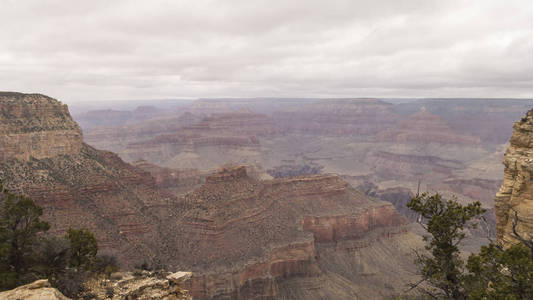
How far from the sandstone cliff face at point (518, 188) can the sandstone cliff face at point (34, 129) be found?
2593 inches

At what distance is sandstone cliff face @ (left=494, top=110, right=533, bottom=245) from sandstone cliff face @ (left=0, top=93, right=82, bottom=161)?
65867 mm

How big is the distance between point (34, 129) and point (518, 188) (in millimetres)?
69039

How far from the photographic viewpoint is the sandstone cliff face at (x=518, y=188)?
19.9 metres

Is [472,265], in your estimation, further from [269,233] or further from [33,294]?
[269,233]

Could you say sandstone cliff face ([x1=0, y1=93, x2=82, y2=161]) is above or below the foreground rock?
above

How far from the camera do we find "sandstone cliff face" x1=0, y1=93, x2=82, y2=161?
53375 millimetres

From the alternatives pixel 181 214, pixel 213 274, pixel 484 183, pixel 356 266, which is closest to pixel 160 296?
pixel 213 274

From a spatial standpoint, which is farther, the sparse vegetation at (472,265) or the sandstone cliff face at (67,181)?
the sandstone cliff face at (67,181)

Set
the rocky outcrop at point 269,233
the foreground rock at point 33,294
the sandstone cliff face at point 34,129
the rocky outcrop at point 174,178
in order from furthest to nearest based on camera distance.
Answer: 1. the rocky outcrop at point 174,178
2. the sandstone cliff face at point 34,129
3. the rocky outcrop at point 269,233
4. the foreground rock at point 33,294

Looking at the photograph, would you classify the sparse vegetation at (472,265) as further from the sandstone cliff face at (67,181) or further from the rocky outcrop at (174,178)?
the rocky outcrop at (174,178)

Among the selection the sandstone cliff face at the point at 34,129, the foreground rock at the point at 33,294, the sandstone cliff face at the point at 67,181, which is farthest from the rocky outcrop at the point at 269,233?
the foreground rock at the point at 33,294

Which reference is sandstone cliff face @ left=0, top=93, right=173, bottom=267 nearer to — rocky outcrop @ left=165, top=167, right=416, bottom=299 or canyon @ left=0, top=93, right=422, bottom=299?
canyon @ left=0, top=93, right=422, bottom=299


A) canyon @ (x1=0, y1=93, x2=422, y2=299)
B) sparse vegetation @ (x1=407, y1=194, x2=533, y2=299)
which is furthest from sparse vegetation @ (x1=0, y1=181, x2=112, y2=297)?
canyon @ (x1=0, y1=93, x2=422, y2=299)

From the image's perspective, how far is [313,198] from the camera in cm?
8162
